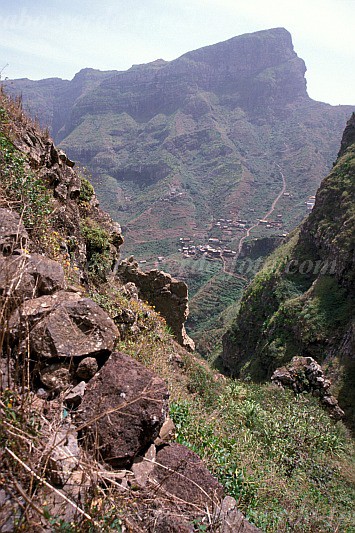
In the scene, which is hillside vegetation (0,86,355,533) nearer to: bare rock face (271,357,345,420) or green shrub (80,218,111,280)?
green shrub (80,218,111,280)

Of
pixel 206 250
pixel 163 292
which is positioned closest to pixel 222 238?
pixel 206 250

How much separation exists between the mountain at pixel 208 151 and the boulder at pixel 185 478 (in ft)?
139

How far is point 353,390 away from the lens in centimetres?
1722

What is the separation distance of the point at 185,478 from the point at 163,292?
1240 centimetres

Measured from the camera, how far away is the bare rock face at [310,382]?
481 inches

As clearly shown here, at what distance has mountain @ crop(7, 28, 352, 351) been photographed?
82250mm

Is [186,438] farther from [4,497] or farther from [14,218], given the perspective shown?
[14,218]

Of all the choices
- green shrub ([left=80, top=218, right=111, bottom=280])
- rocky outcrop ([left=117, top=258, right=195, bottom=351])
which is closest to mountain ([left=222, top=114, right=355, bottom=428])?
rocky outcrop ([left=117, top=258, right=195, bottom=351])

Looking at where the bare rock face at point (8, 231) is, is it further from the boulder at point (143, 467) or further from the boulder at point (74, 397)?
the boulder at point (143, 467)

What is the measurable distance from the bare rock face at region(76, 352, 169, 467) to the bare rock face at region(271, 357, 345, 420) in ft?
35.5

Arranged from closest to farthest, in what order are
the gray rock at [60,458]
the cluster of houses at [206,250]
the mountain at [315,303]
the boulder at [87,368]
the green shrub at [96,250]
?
the gray rock at [60,458], the boulder at [87,368], the green shrub at [96,250], the mountain at [315,303], the cluster of houses at [206,250]

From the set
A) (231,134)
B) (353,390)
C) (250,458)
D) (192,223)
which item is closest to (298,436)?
(250,458)

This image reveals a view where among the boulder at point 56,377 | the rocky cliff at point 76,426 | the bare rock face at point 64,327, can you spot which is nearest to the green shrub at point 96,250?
the rocky cliff at point 76,426

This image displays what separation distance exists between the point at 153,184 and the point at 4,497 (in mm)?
131153
